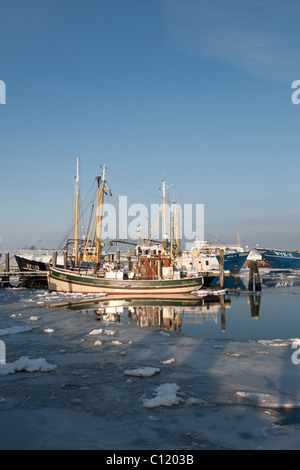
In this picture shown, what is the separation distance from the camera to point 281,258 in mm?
80500

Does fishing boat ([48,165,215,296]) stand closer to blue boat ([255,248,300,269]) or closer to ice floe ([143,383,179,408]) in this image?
ice floe ([143,383,179,408])

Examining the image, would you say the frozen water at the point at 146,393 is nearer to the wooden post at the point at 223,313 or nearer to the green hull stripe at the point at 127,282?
the wooden post at the point at 223,313

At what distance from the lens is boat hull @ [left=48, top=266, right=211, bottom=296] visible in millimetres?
30891

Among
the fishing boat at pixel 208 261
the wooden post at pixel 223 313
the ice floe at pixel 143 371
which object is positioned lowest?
the wooden post at pixel 223 313

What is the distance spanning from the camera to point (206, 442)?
484 centimetres

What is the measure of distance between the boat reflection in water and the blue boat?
52239 millimetres

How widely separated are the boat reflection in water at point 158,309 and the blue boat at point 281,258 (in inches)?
2057

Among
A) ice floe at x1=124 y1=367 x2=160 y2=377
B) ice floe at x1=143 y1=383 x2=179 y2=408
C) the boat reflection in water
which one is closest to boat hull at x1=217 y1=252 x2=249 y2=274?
the boat reflection in water

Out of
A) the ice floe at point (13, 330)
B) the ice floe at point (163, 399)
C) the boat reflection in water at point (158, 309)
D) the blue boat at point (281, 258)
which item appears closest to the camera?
the ice floe at point (163, 399)

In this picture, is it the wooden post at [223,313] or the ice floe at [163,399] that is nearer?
the ice floe at [163,399]

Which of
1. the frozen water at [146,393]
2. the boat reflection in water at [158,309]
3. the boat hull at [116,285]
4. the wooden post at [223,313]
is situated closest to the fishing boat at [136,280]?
the boat hull at [116,285]

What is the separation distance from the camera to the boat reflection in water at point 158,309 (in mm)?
19641

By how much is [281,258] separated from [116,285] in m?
60.0
